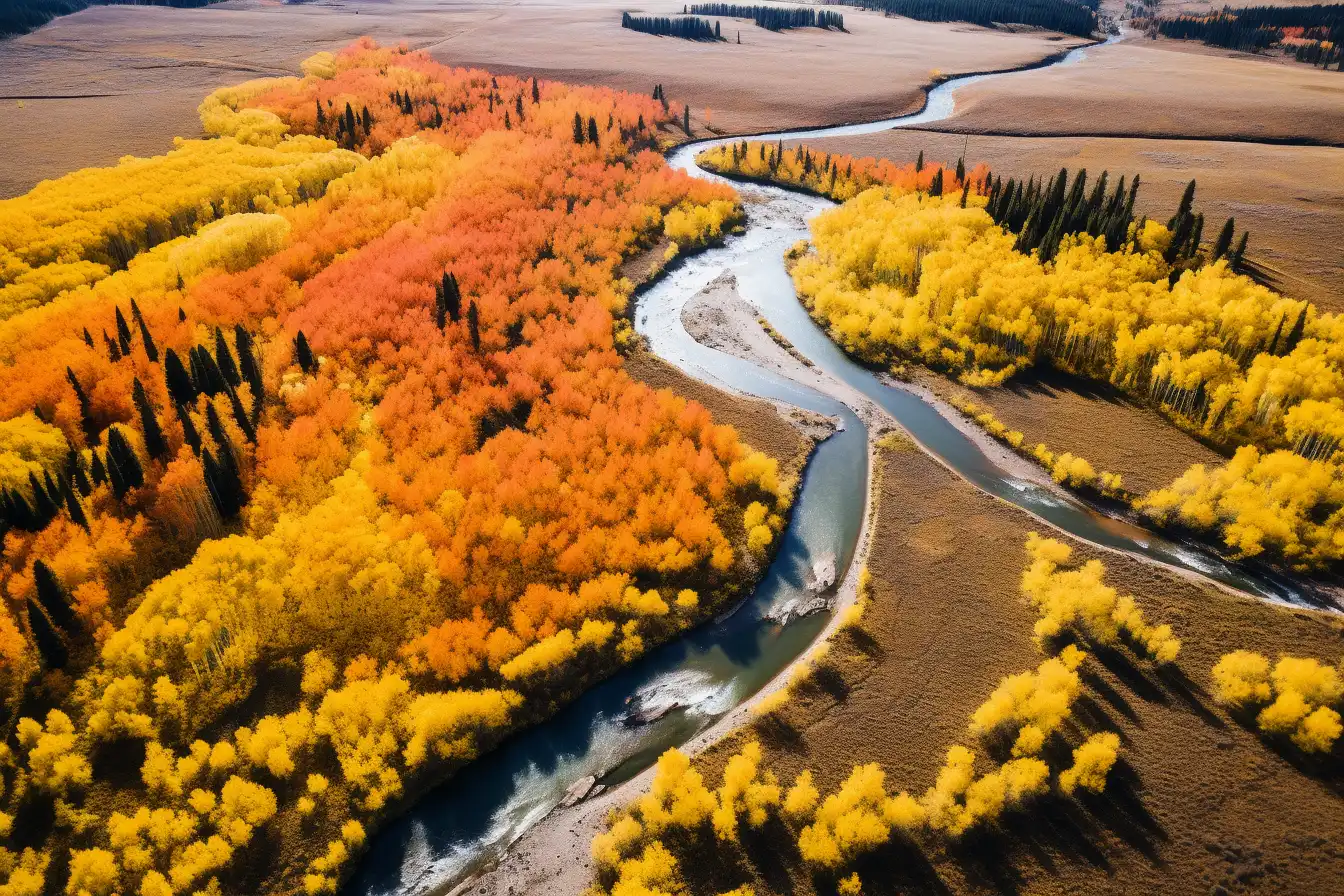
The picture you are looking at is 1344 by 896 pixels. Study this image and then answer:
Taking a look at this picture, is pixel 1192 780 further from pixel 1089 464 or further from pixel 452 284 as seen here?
pixel 452 284

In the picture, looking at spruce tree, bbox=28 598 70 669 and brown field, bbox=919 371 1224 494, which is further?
brown field, bbox=919 371 1224 494

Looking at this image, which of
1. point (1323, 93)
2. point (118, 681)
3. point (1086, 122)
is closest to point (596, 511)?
point (118, 681)

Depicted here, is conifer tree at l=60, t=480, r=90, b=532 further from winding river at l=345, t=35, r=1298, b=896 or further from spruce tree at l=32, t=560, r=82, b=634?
winding river at l=345, t=35, r=1298, b=896

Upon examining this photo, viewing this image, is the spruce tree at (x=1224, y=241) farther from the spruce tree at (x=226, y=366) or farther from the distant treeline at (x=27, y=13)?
the distant treeline at (x=27, y=13)

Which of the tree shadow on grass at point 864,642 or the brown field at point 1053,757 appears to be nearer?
the brown field at point 1053,757

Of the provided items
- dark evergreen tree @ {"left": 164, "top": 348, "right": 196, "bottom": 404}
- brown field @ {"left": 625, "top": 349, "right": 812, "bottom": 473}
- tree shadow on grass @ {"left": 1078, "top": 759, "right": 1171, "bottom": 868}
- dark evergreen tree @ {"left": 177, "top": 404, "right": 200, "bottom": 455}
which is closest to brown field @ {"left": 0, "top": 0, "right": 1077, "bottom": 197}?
dark evergreen tree @ {"left": 164, "top": 348, "right": 196, "bottom": 404}

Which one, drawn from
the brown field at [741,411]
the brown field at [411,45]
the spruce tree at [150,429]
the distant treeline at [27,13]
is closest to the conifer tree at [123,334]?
the spruce tree at [150,429]

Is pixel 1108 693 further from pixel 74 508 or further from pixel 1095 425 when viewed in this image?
pixel 74 508
